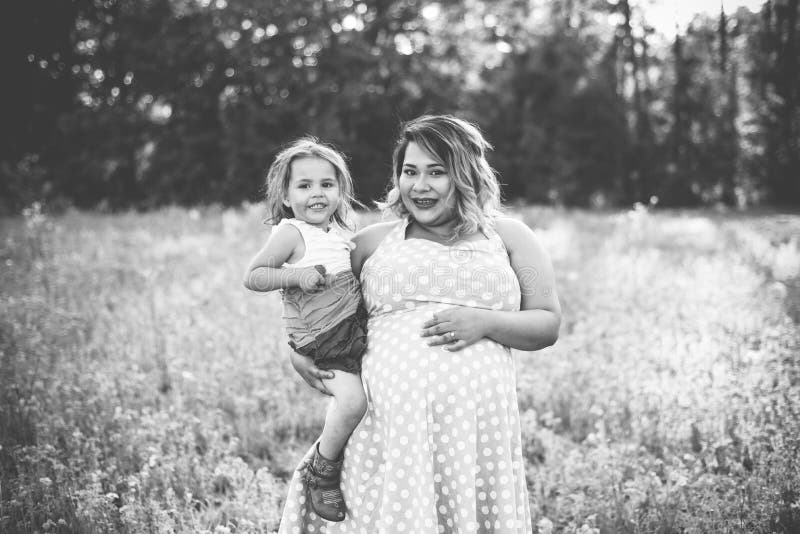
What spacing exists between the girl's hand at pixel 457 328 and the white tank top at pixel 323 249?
55 cm

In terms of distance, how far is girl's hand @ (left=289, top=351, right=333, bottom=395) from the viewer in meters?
2.60

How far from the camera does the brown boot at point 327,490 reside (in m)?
2.60

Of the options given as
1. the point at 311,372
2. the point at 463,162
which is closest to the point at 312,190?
the point at 463,162

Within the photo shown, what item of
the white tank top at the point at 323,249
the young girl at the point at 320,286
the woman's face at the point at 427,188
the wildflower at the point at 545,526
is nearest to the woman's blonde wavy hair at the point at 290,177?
the young girl at the point at 320,286

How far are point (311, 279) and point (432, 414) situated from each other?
2.43 ft

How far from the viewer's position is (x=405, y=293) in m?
2.56

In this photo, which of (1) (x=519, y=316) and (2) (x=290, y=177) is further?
(2) (x=290, y=177)

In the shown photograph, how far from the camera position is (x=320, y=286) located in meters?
2.66

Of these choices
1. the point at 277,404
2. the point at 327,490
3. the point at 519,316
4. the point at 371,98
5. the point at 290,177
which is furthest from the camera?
the point at 371,98

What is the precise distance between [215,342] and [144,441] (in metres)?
1.67

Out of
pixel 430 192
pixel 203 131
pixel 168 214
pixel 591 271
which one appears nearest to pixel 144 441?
pixel 430 192

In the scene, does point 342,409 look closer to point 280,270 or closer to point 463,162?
point 280,270

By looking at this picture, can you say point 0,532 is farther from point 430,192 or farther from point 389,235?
point 430,192

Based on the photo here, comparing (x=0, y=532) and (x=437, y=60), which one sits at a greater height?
(x=437, y=60)
